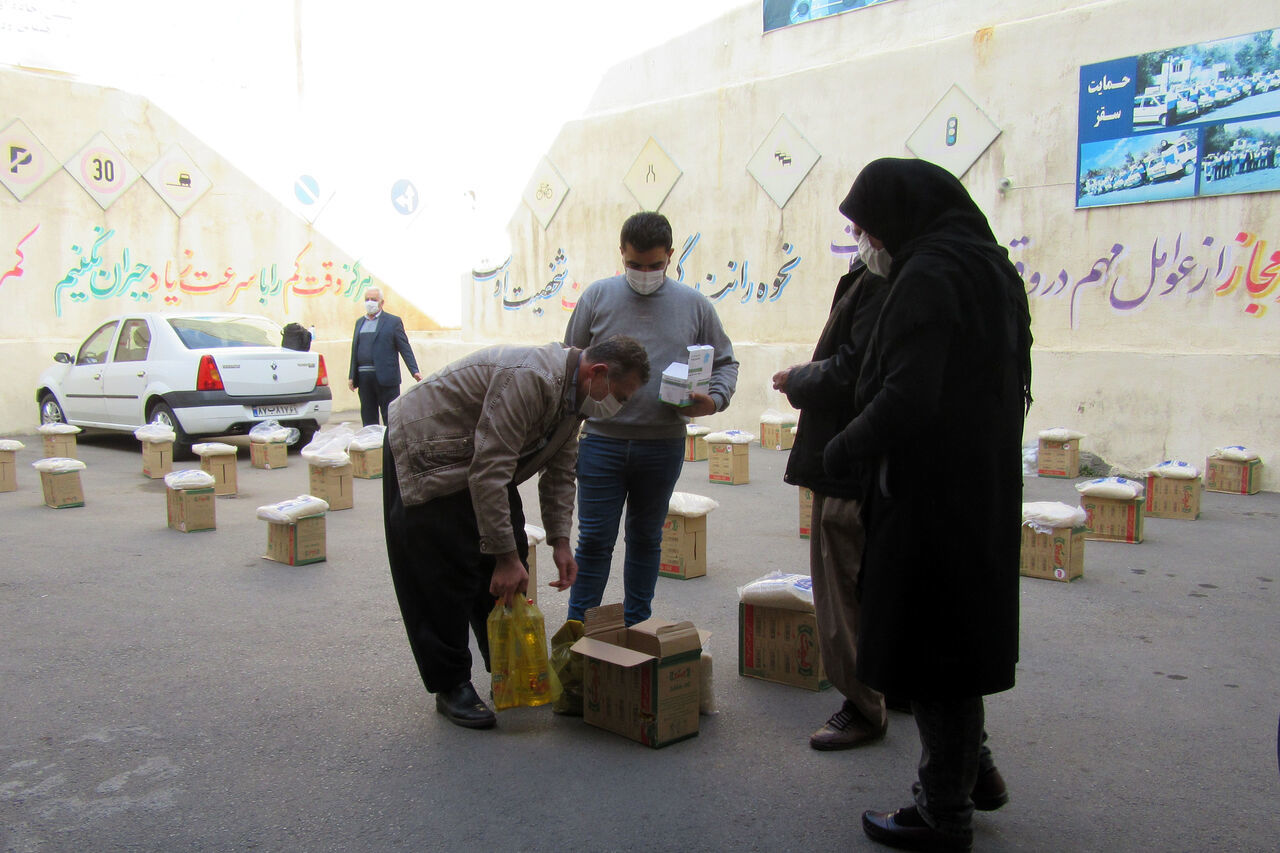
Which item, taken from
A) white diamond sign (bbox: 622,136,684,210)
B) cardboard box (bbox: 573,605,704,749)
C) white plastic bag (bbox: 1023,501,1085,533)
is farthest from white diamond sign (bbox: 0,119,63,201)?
white plastic bag (bbox: 1023,501,1085,533)

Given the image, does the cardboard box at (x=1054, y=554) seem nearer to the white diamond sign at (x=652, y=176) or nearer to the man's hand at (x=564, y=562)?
the man's hand at (x=564, y=562)

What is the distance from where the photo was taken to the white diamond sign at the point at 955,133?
10203 mm

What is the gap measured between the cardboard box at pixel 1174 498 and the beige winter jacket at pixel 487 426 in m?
5.77

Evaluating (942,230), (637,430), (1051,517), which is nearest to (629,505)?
(637,430)

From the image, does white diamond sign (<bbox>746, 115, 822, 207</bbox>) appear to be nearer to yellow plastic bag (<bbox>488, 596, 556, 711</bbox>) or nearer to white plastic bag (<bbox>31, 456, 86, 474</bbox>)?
white plastic bag (<bbox>31, 456, 86, 474</bbox>)

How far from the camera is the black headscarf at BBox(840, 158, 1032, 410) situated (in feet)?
7.96

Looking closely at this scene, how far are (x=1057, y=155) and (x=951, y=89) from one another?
142 centimetres

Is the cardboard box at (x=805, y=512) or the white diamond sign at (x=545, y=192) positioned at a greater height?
the white diamond sign at (x=545, y=192)

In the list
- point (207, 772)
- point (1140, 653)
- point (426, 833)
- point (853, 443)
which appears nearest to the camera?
→ point (853, 443)

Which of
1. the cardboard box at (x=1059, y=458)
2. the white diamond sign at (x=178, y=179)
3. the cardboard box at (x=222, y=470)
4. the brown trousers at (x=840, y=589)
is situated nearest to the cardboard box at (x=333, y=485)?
the cardboard box at (x=222, y=470)

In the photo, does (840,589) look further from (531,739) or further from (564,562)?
(531,739)

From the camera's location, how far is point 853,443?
255cm

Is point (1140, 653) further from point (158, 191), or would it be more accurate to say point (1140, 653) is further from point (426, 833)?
point (158, 191)

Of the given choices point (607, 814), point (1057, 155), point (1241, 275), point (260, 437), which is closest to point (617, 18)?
point (1057, 155)
